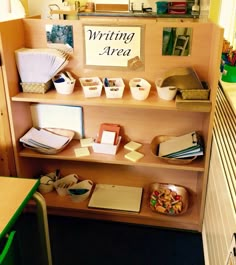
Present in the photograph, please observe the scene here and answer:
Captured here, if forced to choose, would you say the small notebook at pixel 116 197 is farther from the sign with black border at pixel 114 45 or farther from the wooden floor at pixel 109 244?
the sign with black border at pixel 114 45

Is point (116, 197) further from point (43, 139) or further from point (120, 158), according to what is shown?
point (43, 139)

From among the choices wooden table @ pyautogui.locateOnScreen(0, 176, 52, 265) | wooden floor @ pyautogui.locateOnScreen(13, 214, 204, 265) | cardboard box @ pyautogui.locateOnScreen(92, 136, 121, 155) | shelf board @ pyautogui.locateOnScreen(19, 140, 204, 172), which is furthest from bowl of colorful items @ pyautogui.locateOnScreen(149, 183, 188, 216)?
wooden table @ pyautogui.locateOnScreen(0, 176, 52, 265)

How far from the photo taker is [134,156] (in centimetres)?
189

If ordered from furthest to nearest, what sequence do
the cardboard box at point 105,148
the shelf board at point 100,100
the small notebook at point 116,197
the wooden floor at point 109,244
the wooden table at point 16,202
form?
the small notebook at point 116,197
the cardboard box at point 105,148
the wooden floor at point 109,244
the shelf board at point 100,100
the wooden table at point 16,202

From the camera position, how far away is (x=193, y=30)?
1.68 meters

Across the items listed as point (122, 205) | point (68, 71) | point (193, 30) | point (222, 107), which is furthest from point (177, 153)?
point (68, 71)

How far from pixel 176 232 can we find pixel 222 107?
0.80 meters

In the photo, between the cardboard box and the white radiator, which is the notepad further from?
the white radiator

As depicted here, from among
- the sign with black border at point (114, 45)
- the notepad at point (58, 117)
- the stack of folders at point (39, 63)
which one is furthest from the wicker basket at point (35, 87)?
the sign with black border at point (114, 45)

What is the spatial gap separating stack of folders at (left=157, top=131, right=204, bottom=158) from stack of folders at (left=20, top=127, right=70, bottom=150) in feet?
2.00

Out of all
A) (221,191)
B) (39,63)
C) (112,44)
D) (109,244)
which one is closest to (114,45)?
(112,44)

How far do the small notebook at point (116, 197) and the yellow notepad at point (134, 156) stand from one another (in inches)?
13.2

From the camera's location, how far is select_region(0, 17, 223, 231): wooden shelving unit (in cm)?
170

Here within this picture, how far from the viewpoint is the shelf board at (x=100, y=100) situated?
65.9 inches
